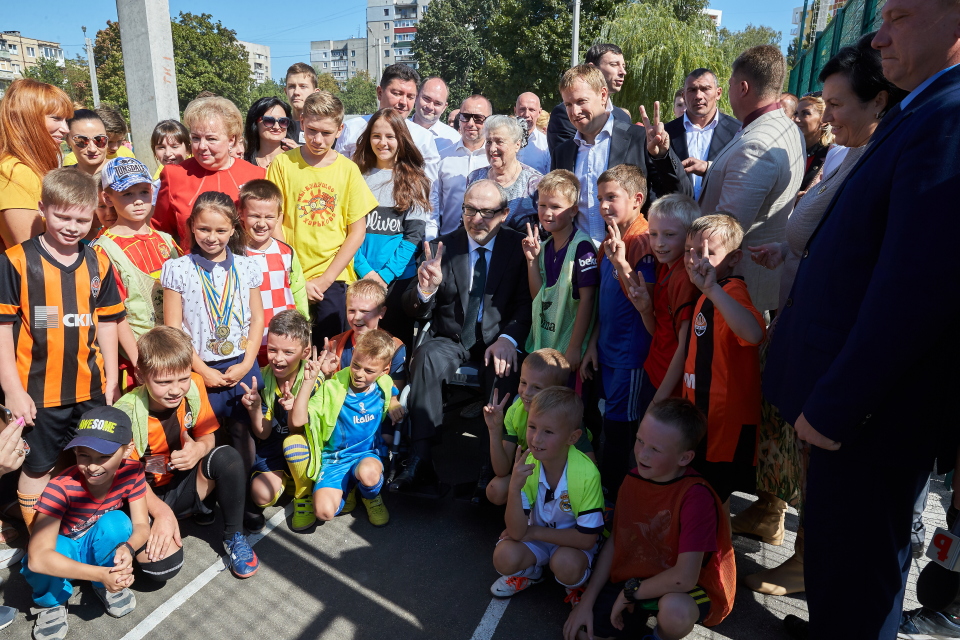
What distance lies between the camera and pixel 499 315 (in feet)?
12.3

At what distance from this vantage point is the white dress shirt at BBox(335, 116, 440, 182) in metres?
4.75

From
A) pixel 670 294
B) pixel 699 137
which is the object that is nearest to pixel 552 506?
pixel 670 294

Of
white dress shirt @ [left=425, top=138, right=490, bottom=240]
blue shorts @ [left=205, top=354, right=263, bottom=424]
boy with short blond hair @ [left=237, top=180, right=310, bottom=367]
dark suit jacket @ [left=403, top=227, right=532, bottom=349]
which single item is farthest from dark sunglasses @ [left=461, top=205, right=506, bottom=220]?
blue shorts @ [left=205, top=354, right=263, bottom=424]

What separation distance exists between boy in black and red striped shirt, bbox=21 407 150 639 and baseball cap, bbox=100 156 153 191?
1317mm

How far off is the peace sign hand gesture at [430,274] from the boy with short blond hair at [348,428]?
0.45m

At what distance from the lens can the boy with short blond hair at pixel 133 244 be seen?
3307 mm

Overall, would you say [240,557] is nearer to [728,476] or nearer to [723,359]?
[728,476]

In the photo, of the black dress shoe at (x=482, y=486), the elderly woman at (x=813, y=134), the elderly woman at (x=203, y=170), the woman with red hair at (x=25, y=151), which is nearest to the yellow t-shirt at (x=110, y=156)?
the elderly woman at (x=203, y=170)

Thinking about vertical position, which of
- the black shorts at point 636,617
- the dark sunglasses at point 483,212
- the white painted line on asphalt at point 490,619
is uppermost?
the dark sunglasses at point 483,212

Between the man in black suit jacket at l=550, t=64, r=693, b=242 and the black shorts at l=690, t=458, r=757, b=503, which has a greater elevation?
the man in black suit jacket at l=550, t=64, r=693, b=242

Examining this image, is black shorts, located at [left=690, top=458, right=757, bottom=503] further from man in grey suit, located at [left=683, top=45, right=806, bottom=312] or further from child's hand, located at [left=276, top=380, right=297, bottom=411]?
child's hand, located at [left=276, top=380, right=297, bottom=411]

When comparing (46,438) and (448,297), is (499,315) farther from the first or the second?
(46,438)

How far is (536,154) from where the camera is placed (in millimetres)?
5469

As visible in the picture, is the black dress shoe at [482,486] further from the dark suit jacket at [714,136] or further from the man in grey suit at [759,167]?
the dark suit jacket at [714,136]
